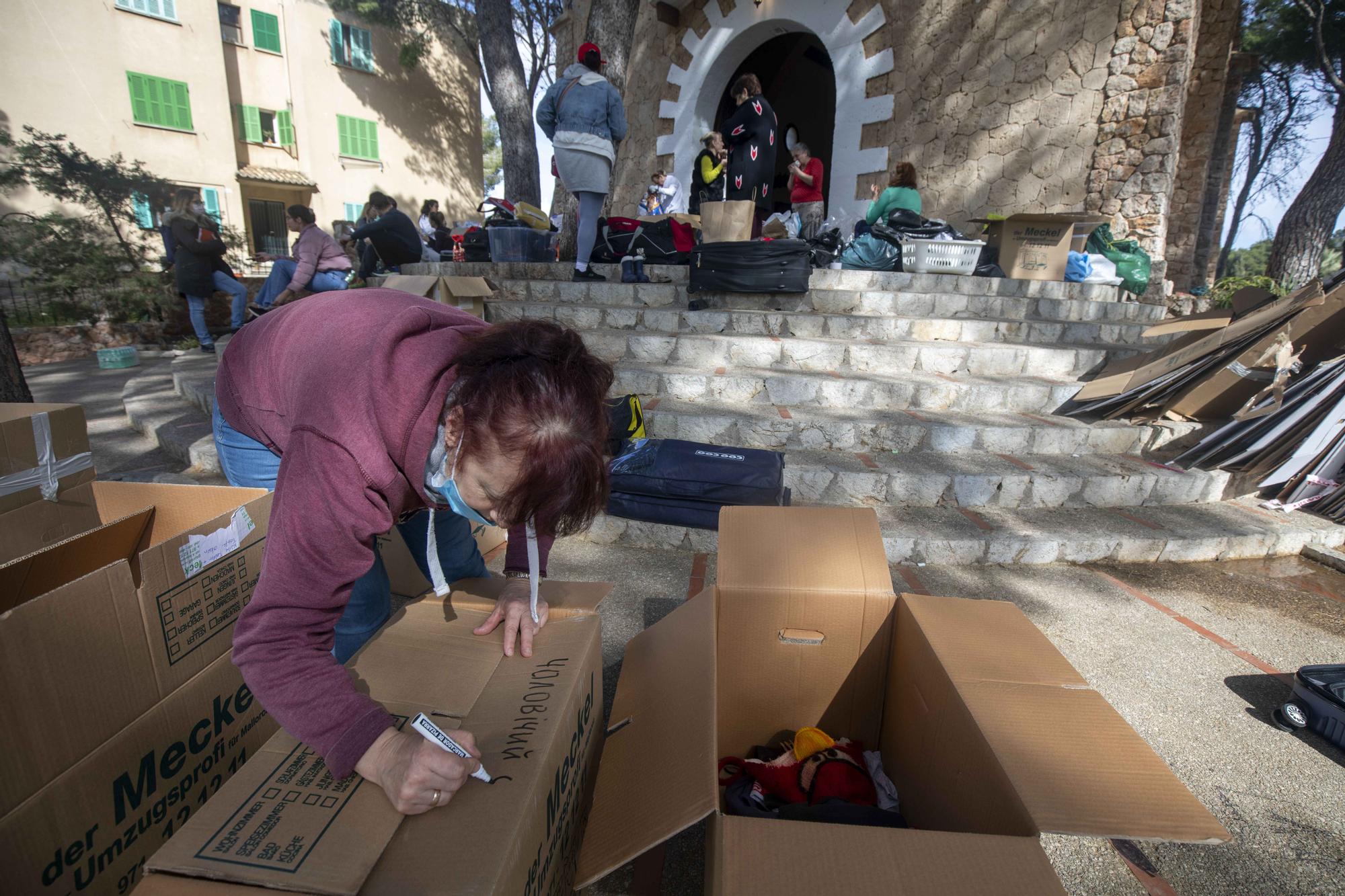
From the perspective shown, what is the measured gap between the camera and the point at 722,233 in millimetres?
5051

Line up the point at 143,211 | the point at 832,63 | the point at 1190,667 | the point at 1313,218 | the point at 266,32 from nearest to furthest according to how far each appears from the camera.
Answer: 1. the point at 1190,667
2. the point at 1313,218
3. the point at 832,63
4. the point at 143,211
5. the point at 266,32

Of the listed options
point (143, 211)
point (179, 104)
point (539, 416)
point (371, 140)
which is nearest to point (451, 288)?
point (539, 416)

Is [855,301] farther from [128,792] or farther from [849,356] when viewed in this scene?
[128,792]

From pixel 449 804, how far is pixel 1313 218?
12.2 metres

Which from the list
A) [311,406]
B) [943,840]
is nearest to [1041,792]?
[943,840]

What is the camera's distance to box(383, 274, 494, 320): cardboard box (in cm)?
427

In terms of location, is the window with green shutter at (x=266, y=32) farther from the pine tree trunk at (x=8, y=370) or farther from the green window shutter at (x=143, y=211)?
the pine tree trunk at (x=8, y=370)

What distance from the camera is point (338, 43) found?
17.1m

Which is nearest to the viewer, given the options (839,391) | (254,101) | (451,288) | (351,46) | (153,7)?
(839,391)

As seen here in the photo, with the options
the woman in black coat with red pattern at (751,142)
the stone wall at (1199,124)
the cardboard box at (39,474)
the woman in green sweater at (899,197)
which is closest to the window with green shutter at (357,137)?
the woman in black coat with red pattern at (751,142)

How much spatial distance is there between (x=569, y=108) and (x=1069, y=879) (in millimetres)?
5504

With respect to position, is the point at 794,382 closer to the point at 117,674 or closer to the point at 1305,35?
the point at 117,674

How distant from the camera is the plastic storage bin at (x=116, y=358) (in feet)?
20.7

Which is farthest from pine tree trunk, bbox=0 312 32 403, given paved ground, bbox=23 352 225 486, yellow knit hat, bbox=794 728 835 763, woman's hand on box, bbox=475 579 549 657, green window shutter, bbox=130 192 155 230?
green window shutter, bbox=130 192 155 230
